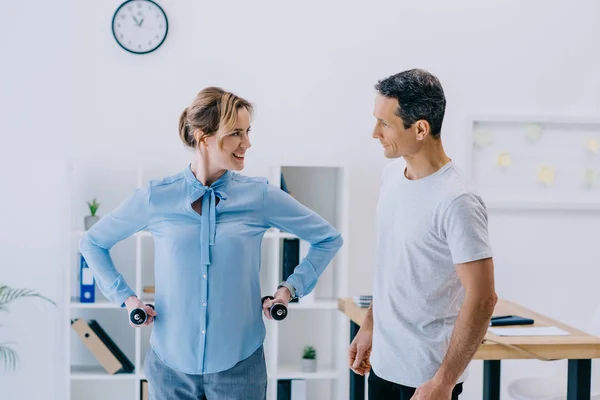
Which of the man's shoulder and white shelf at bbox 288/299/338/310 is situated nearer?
the man's shoulder

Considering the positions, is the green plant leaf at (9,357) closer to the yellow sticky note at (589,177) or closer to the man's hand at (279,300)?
the man's hand at (279,300)

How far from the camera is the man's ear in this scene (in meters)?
1.88

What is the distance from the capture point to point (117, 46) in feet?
12.4

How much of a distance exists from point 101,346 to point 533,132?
2352mm

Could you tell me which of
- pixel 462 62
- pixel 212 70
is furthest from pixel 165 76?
pixel 462 62

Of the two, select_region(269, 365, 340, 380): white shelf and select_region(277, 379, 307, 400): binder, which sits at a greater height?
select_region(269, 365, 340, 380): white shelf

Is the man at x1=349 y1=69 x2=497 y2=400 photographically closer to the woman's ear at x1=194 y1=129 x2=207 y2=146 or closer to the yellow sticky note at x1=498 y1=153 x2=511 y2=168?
the woman's ear at x1=194 y1=129 x2=207 y2=146

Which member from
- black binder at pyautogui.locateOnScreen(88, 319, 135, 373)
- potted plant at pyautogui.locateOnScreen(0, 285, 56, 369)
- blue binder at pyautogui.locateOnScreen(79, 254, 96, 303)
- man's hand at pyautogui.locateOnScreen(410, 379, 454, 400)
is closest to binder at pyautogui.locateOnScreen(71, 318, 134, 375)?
black binder at pyautogui.locateOnScreen(88, 319, 135, 373)

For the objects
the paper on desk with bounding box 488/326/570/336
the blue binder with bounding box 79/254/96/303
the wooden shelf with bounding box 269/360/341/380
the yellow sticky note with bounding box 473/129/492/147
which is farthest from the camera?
the yellow sticky note with bounding box 473/129/492/147

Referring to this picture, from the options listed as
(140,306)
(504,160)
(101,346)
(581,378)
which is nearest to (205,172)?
(140,306)

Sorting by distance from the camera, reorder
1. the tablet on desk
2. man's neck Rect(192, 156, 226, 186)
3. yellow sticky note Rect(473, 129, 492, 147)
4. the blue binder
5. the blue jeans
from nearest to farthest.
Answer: the blue jeans
man's neck Rect(192, 156, 226, 186)
the tablet on desk
the blue binder
yellow sticky note Rect(473, 129, 492, 147)

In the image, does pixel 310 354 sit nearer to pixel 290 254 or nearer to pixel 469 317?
pixel 290 254

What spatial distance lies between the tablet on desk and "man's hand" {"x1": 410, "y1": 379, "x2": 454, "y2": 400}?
112cm

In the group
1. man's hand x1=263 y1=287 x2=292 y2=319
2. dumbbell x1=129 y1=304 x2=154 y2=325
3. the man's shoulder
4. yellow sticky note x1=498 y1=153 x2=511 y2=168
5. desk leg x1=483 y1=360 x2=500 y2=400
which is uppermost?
yellow sticky note x1=498 y1=153 x2=511 y2=168
